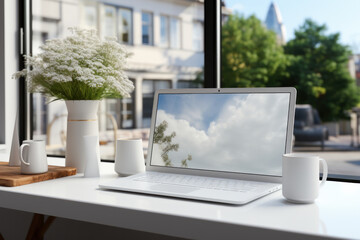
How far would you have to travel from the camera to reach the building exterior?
1103 cm

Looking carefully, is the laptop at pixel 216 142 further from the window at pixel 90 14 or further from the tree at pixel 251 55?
the tree at pixel 251 55

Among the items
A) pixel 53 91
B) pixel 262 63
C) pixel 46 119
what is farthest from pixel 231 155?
pixel 262 63

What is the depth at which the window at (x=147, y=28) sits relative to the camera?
7.79m

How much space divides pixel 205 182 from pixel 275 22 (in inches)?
424

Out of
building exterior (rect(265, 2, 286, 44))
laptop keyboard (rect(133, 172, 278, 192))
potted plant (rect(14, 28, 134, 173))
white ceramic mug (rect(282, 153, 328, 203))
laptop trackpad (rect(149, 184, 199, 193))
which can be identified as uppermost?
building exterior (rect(265, 2, 286, 44))

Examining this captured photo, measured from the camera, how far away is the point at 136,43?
8.12 meters

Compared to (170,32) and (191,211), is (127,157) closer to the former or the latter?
(191,211)

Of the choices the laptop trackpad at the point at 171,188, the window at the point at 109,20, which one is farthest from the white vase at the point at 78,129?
the window at the point at 109,20

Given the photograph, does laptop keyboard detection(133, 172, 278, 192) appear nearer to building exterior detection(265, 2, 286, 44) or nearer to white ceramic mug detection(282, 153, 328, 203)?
white ceramic mug detection(282, 153, 328, 203)

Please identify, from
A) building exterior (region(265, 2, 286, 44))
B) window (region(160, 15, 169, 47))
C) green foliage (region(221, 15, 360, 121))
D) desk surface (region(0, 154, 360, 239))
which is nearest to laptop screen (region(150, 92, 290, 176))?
desk surface (region(0, 154, 360, 239))

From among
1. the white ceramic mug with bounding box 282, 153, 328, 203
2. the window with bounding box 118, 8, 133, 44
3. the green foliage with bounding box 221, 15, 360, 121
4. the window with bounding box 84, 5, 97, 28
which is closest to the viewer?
the white ceramic mug with bounding box 282, 153, 328, 203

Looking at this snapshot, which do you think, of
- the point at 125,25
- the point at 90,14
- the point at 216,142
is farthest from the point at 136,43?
the point at 216,142

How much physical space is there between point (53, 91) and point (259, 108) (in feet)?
2.26

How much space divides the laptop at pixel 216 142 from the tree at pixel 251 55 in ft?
29.5
